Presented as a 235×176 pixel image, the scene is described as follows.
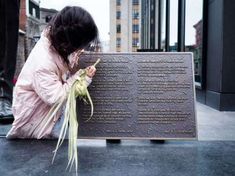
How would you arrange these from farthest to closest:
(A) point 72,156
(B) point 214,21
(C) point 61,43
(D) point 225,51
Result: (B) point 214,21 < (D) point 225,51 < (C) point 61,43 < (A) point 72,156

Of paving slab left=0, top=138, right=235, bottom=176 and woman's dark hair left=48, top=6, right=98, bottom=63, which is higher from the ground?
woman's dark hair left=48, top=6, right=98, bottom=63

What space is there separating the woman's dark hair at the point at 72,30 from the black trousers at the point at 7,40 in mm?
1534

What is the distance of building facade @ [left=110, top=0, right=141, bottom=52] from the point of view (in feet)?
227

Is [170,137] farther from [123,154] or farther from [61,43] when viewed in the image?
[61,43]

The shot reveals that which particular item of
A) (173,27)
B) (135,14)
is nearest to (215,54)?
(173,27)

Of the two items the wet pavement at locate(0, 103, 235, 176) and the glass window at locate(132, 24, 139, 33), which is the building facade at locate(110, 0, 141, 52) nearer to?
the glass window at locate(132, 24, 139, 33)

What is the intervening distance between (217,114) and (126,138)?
2.50m

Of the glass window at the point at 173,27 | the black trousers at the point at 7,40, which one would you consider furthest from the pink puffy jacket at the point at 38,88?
the glass window at the point at 173,27

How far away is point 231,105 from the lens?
5.28 metres

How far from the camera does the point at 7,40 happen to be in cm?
405

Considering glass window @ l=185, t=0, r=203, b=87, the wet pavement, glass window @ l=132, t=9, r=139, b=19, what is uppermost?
glass window @ l=132, t=9, r=139, b=19

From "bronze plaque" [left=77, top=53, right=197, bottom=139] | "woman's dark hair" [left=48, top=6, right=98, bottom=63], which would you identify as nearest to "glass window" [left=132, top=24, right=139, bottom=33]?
"bronze plaque" [left=77, top=53, right=197, bottom=139]

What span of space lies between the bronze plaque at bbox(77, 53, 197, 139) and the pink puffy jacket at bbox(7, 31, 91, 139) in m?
0.29

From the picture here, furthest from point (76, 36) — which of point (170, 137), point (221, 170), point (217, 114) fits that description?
point (217, 114)
